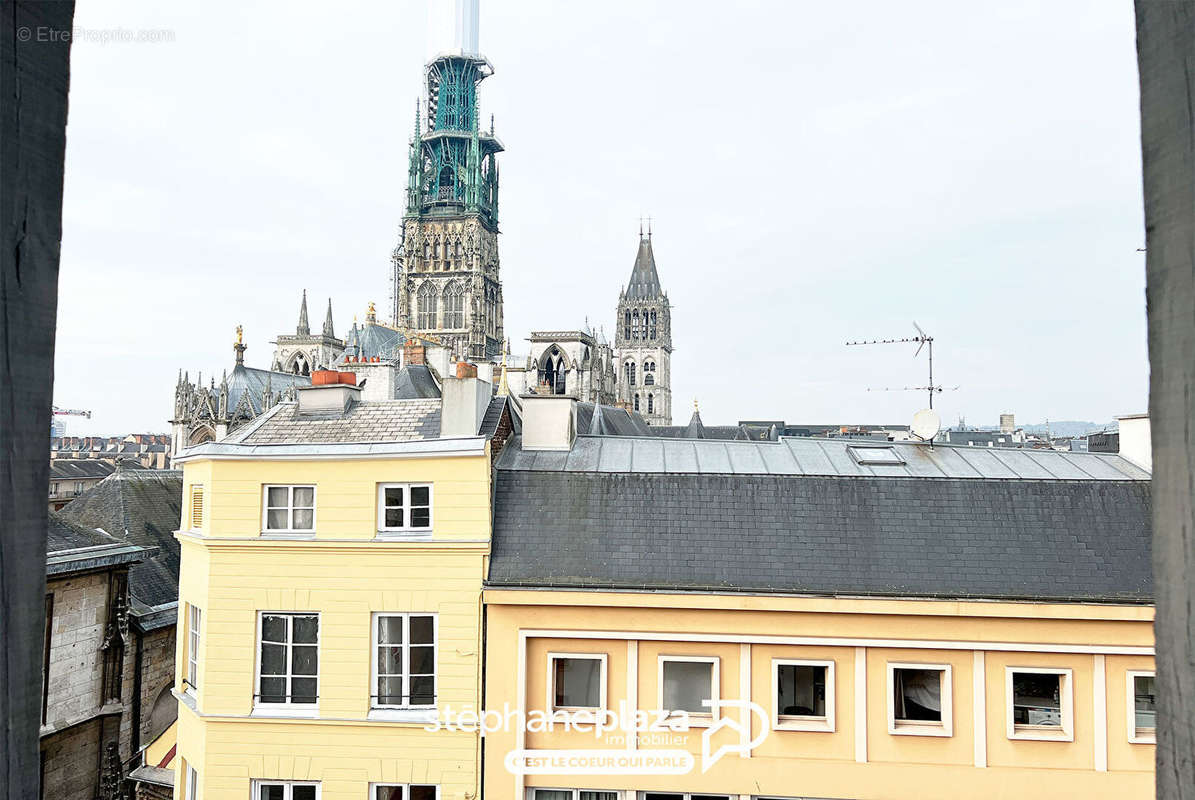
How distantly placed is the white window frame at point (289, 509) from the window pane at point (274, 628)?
1380 millimetres

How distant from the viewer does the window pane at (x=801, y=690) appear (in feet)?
38.8

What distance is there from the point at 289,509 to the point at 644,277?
124739mm

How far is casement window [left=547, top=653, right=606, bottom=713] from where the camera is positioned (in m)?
12.0

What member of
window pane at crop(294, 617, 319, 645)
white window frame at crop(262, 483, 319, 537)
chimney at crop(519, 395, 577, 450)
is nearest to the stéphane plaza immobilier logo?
window pane at crop(294, 617, 319, 645)

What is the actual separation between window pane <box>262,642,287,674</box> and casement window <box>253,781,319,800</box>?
1.73 m

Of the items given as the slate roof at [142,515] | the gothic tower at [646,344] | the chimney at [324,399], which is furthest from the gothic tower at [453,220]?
Answer: the chimney at [324,399]

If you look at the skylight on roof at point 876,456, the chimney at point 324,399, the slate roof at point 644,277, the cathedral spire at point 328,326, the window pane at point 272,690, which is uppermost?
the slate roof at point 644,277

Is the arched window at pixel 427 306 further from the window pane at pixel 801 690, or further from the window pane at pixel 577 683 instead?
the window pane at pixel 801 690

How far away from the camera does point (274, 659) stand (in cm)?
1255

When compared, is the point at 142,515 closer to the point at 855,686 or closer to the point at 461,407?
the point at 461,407

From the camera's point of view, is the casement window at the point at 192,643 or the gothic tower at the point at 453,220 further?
the gothic tower at the point at 453,220

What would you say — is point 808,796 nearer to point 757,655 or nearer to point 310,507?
point 757,655

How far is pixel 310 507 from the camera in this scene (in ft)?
42.6

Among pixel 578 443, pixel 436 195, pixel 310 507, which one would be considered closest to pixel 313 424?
pixel 310 507
